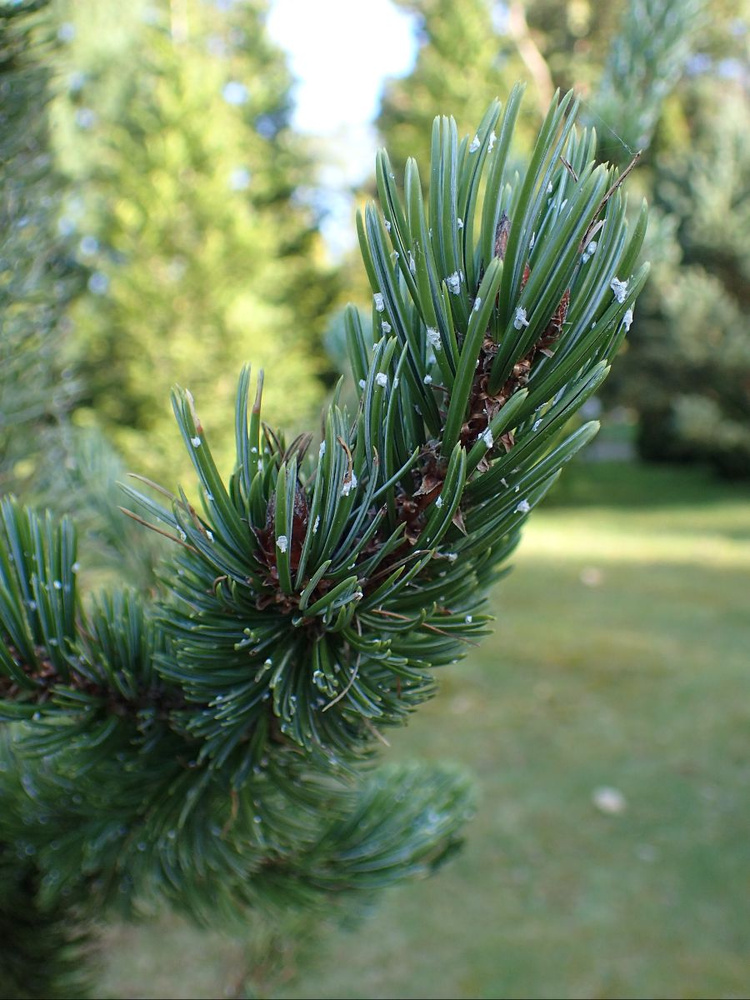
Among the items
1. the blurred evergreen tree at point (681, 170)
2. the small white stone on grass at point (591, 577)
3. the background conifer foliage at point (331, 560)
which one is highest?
the background conifer foliage at point (331, 560)

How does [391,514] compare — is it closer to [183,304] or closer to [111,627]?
[111,627]

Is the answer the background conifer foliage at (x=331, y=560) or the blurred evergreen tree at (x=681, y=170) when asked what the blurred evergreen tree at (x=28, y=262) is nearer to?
the background conifer foliage at (x=331, y=560)

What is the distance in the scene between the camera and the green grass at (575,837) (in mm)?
3137

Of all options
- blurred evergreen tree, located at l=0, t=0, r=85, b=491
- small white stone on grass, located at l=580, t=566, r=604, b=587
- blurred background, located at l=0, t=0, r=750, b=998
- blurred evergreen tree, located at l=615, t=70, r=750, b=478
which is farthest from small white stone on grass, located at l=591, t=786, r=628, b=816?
blurred evergreen tree, located at l=615, t=70, r=750, b=478

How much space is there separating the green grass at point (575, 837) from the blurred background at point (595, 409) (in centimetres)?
2

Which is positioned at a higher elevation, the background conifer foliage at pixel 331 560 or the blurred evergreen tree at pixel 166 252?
the background conifer foliage at pixel 331 560

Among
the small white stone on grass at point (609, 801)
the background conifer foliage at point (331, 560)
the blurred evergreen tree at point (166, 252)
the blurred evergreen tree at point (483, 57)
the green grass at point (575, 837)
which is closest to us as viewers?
the background conifer foliage at point (331, 560)

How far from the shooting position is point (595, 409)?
173 centimetres

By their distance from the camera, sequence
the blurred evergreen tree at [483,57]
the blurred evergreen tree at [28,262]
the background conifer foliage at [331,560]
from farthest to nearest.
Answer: the blurred evergreen tree at [483,57] < the blurred evergreen tree at [28,262] < the background conifer foliage at [331,560]

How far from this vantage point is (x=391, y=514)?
1.96 feet

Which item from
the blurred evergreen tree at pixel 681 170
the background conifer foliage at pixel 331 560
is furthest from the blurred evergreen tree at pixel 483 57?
the background conifer foliage at pixel 331 560

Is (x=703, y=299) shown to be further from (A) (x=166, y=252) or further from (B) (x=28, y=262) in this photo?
(B) (x=28, y=262)

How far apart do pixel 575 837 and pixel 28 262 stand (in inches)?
158

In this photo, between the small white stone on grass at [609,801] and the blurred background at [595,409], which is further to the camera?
the small white stone on grass at [609,801]
